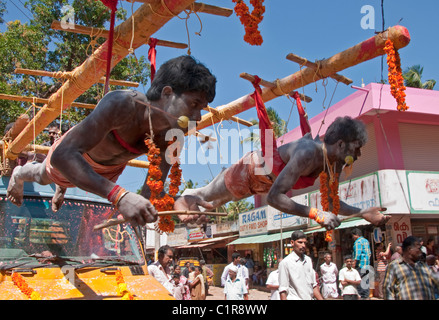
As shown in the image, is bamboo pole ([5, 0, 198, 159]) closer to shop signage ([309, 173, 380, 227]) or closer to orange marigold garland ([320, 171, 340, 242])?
orange marigold garland ([320, 171, 340, 242])

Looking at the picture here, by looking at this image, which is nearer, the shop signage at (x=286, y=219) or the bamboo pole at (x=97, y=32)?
the bamboo pole at (x=97, y=32)

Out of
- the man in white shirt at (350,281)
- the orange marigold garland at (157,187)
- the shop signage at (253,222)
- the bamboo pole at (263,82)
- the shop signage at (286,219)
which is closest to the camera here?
the orange marigold garland at (157,187)

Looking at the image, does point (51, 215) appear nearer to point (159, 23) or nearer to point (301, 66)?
point (159, 23)

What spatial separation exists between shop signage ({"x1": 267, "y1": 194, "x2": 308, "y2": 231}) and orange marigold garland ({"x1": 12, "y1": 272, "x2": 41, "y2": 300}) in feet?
42.4

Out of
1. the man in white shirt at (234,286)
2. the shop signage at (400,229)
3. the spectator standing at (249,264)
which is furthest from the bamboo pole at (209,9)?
the spectator standing at (249,264)

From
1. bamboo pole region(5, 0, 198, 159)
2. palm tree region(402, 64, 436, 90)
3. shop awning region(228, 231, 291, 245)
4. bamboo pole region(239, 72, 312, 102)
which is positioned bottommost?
shop awning region(228, 231, 291, 245)

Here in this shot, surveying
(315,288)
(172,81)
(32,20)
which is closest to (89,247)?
(172,81)

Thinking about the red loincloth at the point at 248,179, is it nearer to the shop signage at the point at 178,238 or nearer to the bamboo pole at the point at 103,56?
the bamboo pole at the point at 103,56

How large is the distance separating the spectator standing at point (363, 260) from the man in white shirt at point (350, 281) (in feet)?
0.79

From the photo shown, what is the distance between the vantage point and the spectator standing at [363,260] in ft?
27.5

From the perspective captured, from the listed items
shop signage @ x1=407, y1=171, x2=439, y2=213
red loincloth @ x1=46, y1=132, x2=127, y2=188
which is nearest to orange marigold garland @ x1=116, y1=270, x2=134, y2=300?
red loincloth @ x1=46, y1=132, x2=127, y2=188

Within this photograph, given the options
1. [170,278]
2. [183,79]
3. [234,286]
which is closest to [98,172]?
[183,79]

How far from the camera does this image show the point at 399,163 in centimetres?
1264

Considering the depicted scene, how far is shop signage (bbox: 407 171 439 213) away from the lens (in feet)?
39.7
